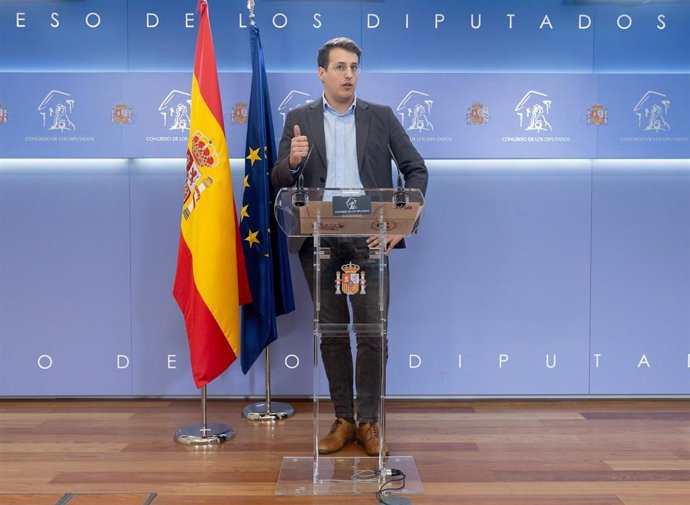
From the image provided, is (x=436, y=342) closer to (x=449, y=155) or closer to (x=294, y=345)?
(x=294, y=345)

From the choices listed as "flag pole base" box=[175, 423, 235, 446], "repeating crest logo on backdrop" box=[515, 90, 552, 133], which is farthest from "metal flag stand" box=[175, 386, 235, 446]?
"repeating crest logo on backdrop" box=[515, 90, 552, 133]

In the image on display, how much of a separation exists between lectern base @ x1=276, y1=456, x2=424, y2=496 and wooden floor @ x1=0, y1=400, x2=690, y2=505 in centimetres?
4

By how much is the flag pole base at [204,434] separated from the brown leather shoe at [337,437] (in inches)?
21.3

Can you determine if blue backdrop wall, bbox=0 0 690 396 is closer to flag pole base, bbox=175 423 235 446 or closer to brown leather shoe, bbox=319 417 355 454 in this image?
flag pole base, bbox=175 423 235 446

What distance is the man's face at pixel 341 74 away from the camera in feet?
8.83

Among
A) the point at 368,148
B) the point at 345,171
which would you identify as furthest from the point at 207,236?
the point at 368,148

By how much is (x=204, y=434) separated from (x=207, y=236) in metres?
0.97

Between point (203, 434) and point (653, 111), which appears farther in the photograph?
point (653, 111)

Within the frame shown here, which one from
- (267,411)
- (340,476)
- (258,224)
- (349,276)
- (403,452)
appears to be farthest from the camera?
(267,411)

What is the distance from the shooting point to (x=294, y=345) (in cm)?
362

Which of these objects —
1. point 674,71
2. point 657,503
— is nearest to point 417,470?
point 657,503

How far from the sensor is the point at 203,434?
2949 millimetres

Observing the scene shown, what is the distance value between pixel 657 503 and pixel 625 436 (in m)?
0.81

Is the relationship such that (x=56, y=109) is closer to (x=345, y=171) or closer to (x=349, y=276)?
(x=345, y=171)
